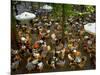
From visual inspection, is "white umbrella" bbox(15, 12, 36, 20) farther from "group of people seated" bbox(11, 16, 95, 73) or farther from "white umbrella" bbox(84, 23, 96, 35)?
"white umbrella" bbox(84, 23, 96, 35)

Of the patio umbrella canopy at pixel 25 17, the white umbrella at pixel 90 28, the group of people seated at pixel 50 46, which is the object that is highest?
the patio umbrella canopy at pixel 25 17

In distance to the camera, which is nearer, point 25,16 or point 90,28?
point 25,16

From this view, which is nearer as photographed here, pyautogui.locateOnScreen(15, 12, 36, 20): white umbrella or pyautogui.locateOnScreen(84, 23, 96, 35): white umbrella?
pyautogui.locateOnScreen(15, 12, 36, 20): white umbrella

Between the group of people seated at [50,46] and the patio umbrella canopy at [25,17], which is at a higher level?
the patio umbrella canopy at [25,17]

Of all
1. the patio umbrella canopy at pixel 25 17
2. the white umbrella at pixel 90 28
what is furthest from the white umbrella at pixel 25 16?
the white umbrella at pixel 90 28

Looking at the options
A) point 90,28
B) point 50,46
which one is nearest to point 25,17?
point 50,46

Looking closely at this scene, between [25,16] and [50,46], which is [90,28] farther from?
[25,16]

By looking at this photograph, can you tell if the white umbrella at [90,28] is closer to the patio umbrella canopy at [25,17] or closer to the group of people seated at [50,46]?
the group of people seated at [50,46]

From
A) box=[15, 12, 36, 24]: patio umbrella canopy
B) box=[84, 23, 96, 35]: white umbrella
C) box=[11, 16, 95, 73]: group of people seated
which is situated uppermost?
box=[15, 12, 36, 24]: patio umbrella canopy

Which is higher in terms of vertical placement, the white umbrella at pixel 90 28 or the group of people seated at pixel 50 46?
the white umbrella at pixel 90 28

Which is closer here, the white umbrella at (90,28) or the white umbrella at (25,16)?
the white umbrella at (25,16)

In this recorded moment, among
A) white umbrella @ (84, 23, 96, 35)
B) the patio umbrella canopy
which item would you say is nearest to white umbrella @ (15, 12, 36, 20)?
the patio umbrella canopy

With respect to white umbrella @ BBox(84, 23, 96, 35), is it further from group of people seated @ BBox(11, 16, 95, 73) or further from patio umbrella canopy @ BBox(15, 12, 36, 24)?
patio umbrella canopy @ BBox(15, 12, 36, 24)

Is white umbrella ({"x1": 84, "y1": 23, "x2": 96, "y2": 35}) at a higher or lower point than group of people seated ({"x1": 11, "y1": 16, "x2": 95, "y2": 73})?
higher
